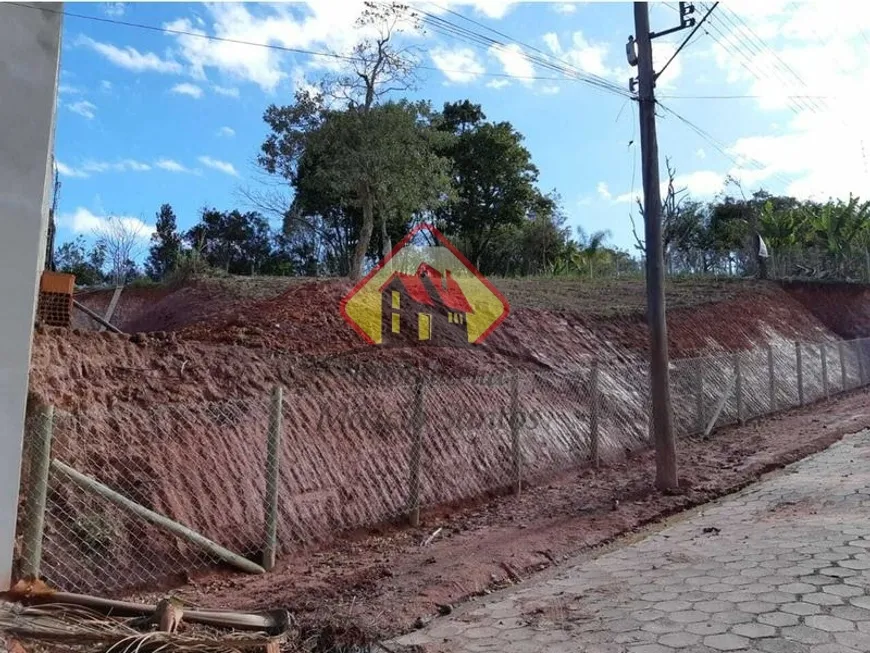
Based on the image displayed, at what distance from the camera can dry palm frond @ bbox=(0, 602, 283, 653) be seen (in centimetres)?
344

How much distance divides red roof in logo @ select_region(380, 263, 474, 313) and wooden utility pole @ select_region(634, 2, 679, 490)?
5.45 metres

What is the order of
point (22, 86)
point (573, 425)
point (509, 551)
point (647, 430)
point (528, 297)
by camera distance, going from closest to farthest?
point (22, 86)
point (509, 551)
point (573, 425)
point (647, 430)
point (528, 297)

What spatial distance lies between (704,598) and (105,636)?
378cm

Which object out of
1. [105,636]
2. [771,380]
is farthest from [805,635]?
[771,380]

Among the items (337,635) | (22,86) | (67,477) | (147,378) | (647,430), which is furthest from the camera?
A: (647,430)

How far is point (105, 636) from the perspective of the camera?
3.46 metres

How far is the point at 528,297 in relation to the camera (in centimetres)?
1714

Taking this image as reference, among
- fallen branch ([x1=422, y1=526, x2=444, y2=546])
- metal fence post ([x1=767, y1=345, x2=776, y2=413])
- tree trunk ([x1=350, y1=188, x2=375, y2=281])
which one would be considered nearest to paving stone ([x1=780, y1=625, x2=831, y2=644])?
fallen branch ([x1=422, y1=526, x2=444, y2=546])

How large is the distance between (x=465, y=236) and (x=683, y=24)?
2284cm

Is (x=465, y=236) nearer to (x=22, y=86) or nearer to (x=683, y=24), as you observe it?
(x=683, y=24)

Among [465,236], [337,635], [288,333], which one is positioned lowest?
[337,635]

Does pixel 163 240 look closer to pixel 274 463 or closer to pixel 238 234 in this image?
pixel 238 234

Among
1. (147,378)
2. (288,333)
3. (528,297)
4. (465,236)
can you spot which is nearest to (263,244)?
(465,236)

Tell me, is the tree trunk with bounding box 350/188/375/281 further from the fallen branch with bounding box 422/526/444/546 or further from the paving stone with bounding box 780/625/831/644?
the paving stone with bounding box 780/625/831/644
